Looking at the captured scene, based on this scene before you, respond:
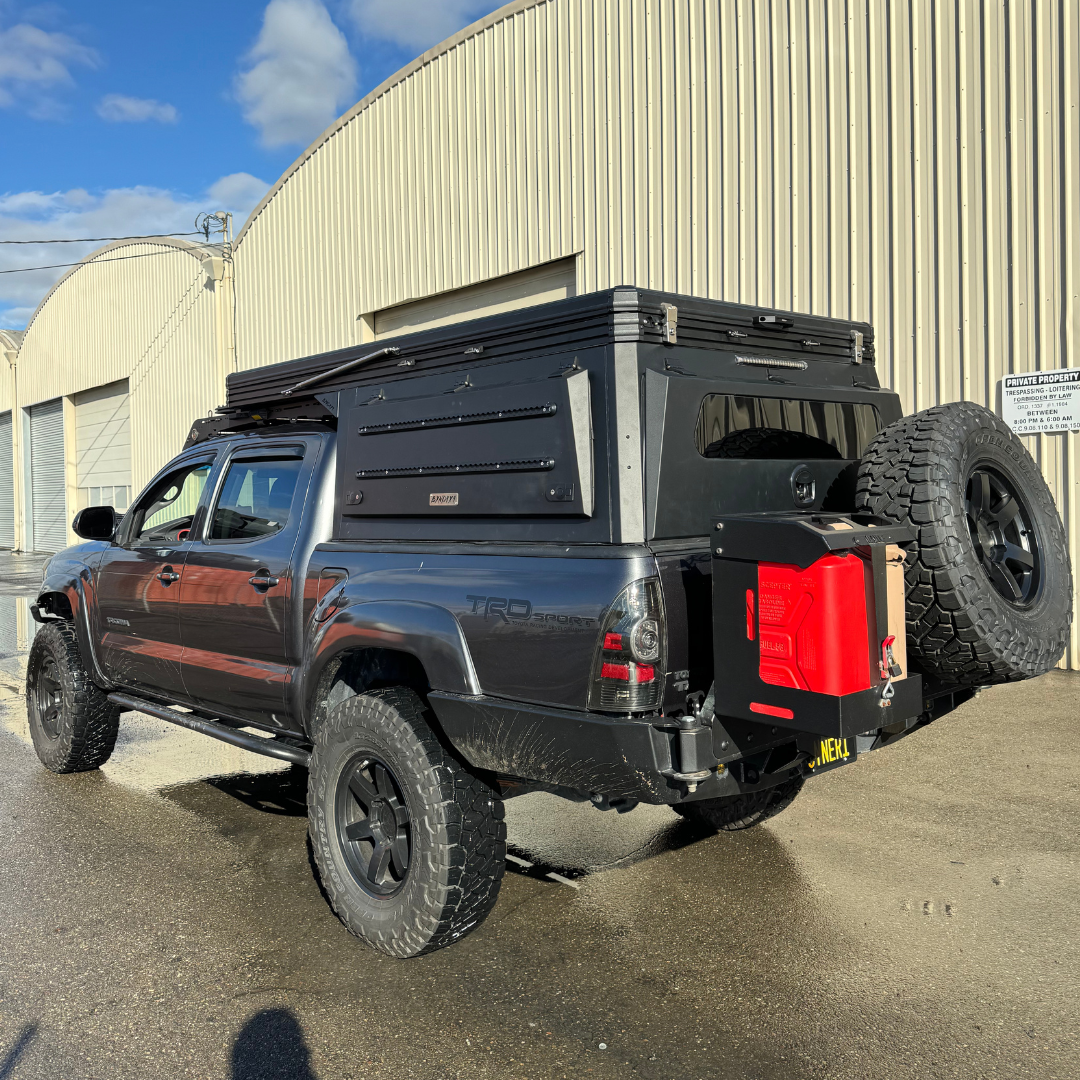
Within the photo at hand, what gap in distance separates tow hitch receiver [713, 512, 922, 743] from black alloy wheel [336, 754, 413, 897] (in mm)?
1272

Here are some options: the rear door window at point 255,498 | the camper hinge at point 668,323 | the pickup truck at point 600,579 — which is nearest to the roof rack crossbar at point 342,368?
the pickup truck at point 600,579

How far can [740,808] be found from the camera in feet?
14.8

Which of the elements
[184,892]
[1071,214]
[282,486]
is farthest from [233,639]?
[1071,214]

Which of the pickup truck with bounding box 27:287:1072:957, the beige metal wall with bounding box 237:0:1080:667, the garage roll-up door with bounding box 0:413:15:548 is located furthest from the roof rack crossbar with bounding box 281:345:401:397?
the garage roll-up door with bounding box 0:413:15:548

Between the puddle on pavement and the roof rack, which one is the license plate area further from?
the roof rack

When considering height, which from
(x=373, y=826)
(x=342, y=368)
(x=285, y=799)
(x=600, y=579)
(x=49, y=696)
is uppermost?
(x=342, y=368)

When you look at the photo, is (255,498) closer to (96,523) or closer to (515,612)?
(96,523)

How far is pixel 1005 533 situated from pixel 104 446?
25278mm

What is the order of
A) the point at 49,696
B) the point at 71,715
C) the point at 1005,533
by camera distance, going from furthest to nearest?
1. the point at 49,696
2. the point at 71,715
3. the point at 1005,533

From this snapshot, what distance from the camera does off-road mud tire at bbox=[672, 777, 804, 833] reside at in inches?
175

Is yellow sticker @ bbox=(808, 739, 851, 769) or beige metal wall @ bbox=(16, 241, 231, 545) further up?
beige metal wall @ bbox=(16, 241, 231, 545)

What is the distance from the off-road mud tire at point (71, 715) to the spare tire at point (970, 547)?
14.6 ft

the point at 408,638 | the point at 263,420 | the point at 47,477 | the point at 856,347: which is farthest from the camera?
the point at 47,477

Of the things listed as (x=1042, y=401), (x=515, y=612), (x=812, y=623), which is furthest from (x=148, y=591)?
(x=1042, y=401)
